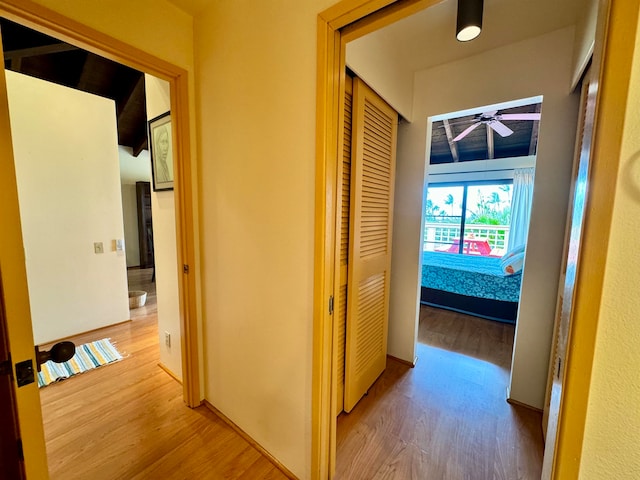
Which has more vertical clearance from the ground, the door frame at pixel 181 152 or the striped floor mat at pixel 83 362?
the door frame at pixel 181 152

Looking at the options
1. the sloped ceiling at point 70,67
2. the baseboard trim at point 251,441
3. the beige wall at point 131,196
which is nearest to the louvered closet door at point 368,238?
the baseboard trim at point 251,441

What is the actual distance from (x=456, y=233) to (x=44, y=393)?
587 centimetres

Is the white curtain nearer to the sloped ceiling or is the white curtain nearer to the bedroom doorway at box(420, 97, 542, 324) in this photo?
→ the bedroom doorway at box(420, 97, 542, 324)

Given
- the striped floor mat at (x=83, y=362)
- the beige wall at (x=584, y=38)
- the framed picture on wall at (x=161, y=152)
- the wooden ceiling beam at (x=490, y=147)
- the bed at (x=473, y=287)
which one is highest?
the wooden ceiling beam at (x=490, y=147)

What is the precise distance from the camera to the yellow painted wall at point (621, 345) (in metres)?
0.48

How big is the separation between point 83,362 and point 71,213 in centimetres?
154

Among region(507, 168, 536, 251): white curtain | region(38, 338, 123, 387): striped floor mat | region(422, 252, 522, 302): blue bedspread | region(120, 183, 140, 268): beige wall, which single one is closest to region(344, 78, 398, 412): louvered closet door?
region(422, 252, 522, 302): blue bedspread

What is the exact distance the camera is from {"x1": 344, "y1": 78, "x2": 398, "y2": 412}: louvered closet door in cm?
158

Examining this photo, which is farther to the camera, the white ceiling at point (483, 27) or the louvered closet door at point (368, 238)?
the louvered closet door at point (368, 238)

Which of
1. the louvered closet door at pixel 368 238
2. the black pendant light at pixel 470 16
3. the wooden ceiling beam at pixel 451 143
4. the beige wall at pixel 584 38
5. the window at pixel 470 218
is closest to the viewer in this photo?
the beige wall at pixel 584 38

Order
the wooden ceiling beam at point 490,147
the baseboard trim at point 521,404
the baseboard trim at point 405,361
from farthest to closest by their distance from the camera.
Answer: the wooden ceiling beam at point 490,147
the baseboard trim at point 405,361
the baseboard trim at point 521,404

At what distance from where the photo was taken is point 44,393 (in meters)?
1.87

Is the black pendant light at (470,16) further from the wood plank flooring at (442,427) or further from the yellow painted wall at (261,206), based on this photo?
the wood plank flooring at (442,427)

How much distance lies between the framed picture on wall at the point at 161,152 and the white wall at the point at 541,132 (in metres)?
1.94
